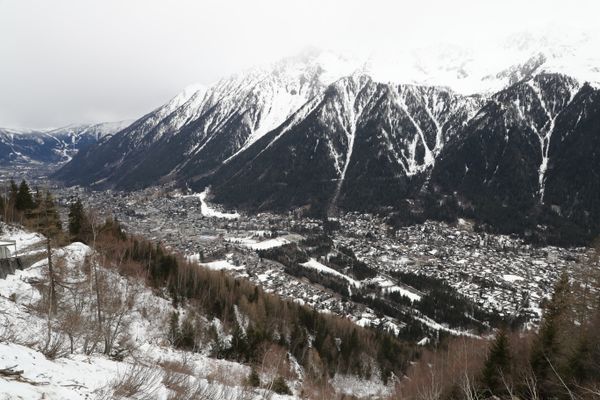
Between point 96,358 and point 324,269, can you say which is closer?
point 96,358

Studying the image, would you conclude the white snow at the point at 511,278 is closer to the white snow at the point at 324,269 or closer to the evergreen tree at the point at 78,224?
the white snow at the point at 324,269

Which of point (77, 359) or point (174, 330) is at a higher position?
point (77, 359)

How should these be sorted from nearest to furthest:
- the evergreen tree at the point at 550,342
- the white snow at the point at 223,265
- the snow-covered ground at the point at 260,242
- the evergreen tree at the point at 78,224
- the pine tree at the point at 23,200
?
1. the evergreen tree at the point at 550,342
2. the evergreen tree at the point at 78,224
3. the pine tree at the point at 23,200
4. the white snow at the point at 223,265
5. the snow-covered ground at the point at 260,242

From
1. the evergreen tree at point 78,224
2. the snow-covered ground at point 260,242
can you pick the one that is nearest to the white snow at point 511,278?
the snow-covered ground at point 260,242

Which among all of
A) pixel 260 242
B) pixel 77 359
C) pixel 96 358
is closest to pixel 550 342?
pixel 96 358

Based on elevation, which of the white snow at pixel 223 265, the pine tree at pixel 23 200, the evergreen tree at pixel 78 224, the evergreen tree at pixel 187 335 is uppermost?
the pine tree at pixel 23 200

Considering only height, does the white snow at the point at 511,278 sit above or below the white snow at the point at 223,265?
above

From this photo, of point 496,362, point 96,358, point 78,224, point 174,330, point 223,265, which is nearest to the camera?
point 96,358

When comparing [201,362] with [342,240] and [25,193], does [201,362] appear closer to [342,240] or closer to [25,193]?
[25,193]

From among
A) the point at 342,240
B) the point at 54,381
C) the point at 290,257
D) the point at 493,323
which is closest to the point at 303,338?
the point at 493,323

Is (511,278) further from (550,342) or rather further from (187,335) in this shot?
(187,335)

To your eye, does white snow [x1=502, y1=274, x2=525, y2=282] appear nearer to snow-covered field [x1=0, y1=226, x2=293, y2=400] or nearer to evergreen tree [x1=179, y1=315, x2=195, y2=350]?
snow-covered field [x1=0, y1=226, x2=293, y2=400]
